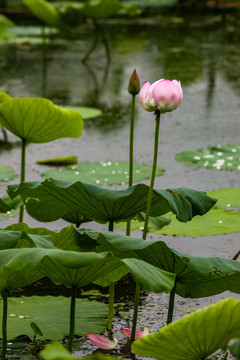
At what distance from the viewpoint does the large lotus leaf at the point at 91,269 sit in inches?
48.0

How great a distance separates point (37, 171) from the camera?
3.21 metres

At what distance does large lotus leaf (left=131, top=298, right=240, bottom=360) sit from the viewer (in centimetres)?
121

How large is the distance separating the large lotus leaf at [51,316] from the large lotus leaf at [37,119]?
0.54m

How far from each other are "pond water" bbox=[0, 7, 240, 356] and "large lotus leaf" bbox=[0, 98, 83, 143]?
420mm

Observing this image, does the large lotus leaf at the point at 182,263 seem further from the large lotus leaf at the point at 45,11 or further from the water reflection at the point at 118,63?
the large lotus leaf at the point at 45,11

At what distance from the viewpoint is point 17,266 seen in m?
1.25

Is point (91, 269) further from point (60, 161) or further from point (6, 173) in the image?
point (60, 161)

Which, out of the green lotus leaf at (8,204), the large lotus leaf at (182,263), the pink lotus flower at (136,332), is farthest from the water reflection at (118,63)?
the large lotus leaf at (182,263)

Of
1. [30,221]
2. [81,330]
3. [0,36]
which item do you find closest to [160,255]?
[81,330]

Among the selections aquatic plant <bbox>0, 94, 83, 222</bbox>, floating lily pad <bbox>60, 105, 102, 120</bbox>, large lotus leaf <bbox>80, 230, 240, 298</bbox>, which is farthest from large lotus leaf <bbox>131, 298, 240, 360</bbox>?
floating lily pad <bbox>60, 105, 102, 120</bbox>

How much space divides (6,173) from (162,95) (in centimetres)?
163

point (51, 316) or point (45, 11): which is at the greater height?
point (45, 11)

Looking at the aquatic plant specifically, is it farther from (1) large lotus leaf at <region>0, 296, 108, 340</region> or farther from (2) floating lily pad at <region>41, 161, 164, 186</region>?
(2) floating lily pad at <region>41, 161, 164, 186</region>

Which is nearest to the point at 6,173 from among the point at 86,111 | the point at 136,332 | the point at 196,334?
the point at 86,111
